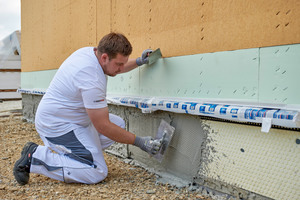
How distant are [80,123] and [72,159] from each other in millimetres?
329

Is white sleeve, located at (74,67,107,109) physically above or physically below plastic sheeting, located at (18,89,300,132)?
above

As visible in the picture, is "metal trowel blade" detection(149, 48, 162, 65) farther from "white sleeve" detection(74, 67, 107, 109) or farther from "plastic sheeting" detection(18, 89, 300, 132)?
"white sleeve" detection(74, 67, 107, 109)

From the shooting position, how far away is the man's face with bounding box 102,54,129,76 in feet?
7.70

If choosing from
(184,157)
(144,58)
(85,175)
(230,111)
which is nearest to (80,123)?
(85,175)

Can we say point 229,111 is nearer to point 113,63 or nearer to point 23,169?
point 113,63

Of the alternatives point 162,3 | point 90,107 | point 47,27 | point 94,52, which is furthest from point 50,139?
point 47,27

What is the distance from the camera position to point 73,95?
2471 millimetres

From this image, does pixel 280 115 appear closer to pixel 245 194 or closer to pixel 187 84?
pixel 245 194

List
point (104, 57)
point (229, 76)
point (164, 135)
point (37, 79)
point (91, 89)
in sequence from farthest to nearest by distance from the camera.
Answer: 1. point (37, 79)
2. point (164, 135)
3. point (104, 57)
4. point (91, 89)
5. point (229, 76)

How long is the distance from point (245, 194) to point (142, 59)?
4.97 feet

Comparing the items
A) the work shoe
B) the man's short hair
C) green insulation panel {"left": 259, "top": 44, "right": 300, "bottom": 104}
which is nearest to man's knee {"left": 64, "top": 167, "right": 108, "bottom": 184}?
the work shoe

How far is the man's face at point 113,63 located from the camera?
235 cm

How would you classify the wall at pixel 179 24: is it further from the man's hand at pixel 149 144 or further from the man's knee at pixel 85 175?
the man's knee at pixel 85 175

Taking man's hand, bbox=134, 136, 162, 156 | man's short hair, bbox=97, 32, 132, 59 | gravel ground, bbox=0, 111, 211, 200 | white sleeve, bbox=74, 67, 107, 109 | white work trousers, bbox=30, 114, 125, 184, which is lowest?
gravel ground, bbox=0, 111, 211, 200
